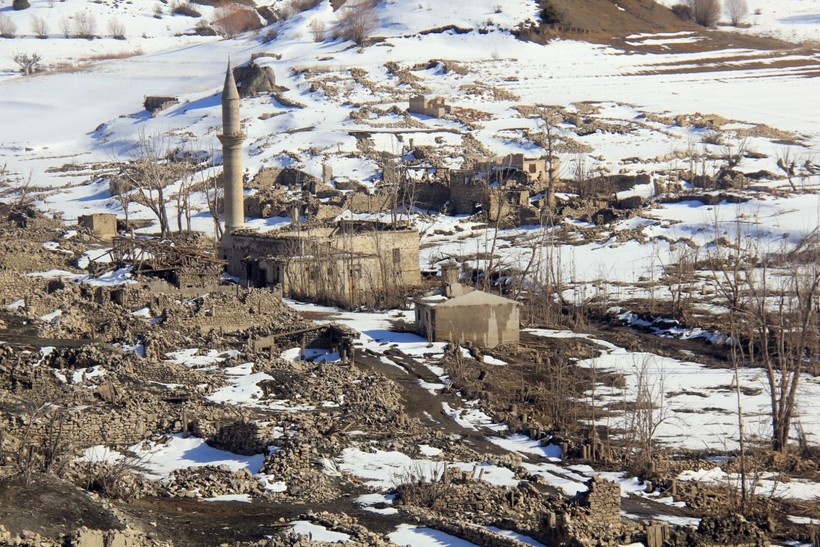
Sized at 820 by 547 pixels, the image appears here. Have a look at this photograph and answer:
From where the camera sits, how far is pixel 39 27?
119062 mm

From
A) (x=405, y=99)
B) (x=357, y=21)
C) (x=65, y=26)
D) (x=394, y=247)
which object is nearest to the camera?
(x=394, y=247)

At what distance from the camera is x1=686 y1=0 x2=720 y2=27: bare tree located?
11325 centimetres

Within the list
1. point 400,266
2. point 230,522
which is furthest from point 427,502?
point 400,266

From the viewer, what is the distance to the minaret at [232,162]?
157ft

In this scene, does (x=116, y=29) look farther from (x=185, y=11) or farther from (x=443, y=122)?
(x=443, y=122)

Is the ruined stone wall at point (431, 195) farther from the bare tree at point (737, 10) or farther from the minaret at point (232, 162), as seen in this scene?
the bare tree at point (737, 10)

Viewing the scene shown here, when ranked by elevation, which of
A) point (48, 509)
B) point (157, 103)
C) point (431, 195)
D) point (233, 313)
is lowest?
point (431, 195)

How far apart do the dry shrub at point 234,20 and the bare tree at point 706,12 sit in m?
35.5

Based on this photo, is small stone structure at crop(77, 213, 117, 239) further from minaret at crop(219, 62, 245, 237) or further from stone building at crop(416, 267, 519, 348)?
stone building at crop(416, 267, 519, 348)

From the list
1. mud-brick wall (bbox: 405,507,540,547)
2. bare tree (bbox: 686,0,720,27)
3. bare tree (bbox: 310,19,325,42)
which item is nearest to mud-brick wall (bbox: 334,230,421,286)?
mud-brick wall (bbox: 405,507,540,547)

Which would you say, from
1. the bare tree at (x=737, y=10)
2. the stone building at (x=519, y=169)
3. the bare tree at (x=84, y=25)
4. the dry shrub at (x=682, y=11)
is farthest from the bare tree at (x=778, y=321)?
the bare tree at (x=84, y=25)

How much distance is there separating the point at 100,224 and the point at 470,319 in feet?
69.0

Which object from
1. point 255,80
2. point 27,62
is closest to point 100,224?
point 255,80

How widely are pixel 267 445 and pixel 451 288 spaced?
1393 cm
